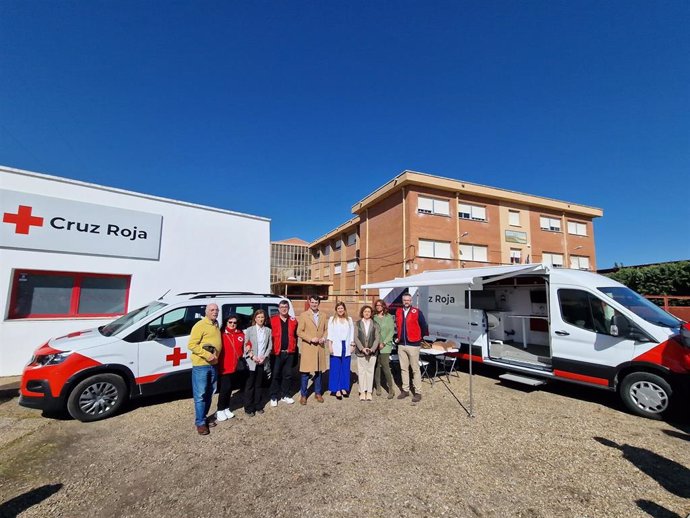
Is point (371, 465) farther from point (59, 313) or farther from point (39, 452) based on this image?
point (59, 313)

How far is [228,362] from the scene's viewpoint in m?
4.48

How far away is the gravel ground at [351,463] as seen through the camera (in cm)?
274

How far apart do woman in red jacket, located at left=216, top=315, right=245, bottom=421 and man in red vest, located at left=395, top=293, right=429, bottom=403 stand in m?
2.88

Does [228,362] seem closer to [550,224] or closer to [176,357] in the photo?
[176,357]

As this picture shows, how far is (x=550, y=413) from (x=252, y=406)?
481 cm

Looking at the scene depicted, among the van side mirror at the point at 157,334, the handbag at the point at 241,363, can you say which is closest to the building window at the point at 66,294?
the van side mirror at the point at 157,334

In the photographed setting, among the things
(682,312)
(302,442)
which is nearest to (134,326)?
(302,442)

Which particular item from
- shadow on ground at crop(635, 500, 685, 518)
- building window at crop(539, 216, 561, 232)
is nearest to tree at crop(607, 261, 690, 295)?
building window at crop(539, 216, 561, 232)

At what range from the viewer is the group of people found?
4492mm

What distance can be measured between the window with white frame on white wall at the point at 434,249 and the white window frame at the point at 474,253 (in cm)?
107

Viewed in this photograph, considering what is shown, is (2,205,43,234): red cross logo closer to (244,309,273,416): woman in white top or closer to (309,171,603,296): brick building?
(244,309,273,416): woman in white top

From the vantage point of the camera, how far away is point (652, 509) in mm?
2672

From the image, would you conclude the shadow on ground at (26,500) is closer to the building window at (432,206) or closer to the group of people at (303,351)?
the group of people at (303,351)

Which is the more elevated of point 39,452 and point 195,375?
point 195,375
